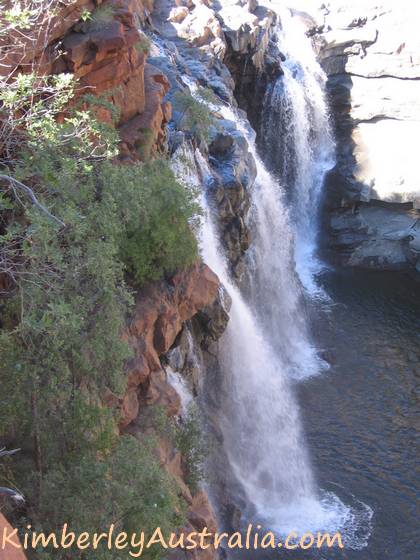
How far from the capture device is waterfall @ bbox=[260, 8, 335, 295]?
27219 mm

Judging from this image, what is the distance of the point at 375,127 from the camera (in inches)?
1148

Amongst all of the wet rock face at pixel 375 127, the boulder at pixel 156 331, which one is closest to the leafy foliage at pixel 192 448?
the boulder at pixel 156 331

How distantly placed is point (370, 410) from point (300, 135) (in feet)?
45.5

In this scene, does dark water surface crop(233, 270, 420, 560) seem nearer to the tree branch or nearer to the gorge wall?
the gorge wall

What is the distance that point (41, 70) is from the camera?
10055 millimetres

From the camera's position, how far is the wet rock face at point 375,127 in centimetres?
→ 2797

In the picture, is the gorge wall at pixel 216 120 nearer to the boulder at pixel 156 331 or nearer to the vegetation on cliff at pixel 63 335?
the boulder at pixel 156 331

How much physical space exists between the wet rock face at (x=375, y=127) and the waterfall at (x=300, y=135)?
73 cm

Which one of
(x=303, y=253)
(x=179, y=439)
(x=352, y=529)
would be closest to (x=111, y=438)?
(x=179, y=439)

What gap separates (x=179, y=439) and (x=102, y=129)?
5.40 metres

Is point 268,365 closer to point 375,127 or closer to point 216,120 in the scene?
point 216,120

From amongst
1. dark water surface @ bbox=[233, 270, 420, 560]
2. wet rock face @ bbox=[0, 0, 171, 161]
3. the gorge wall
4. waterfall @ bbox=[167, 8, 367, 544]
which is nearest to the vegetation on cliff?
the gorge wall

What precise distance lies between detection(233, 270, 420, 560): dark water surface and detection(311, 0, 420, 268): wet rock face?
7.62 feet

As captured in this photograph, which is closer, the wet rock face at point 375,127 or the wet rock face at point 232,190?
the wet rock face at point 232,190
